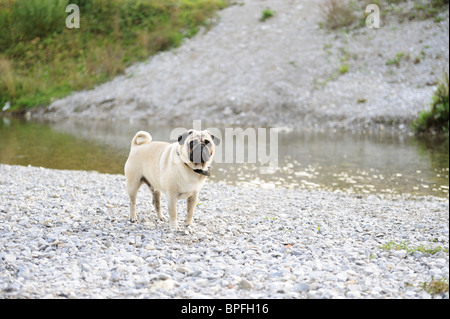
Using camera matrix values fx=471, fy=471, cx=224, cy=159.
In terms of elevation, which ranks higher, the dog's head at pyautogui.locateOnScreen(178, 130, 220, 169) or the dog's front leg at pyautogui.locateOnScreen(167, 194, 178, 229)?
the dog's head at pyautogui.locateOnScreen(178, 130, 220, 169)

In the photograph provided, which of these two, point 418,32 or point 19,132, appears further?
point 418,32

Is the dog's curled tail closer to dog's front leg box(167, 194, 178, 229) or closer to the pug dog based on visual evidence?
the pug dog

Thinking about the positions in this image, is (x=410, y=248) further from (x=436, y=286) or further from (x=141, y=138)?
(x=141, y=138)

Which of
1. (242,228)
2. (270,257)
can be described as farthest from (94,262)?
(242,228)

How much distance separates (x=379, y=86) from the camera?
20.7 metres

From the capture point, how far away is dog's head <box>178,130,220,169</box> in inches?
196

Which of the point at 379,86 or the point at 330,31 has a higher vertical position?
the point at 330,31

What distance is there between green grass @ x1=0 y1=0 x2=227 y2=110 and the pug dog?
18.4 meters

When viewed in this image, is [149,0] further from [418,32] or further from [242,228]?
[242,228]

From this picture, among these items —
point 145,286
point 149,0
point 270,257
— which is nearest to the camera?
point 145,286

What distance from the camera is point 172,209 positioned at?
5.49m

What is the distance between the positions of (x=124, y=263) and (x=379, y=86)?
1869 cm

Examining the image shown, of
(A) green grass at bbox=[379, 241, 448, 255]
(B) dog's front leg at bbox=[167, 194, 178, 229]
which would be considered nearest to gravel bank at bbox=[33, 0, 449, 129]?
(A) green grass at bbox=[379, 241, 448, 255]

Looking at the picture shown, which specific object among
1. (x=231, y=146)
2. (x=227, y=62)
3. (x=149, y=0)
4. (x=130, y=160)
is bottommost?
(x=231, y=146)
